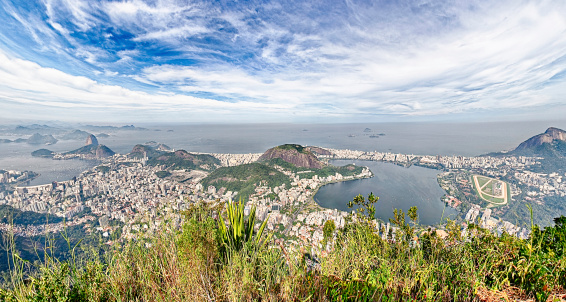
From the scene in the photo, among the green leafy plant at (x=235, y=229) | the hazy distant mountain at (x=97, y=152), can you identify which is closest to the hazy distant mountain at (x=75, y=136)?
the hazy distant mountain at (x=97, y=152)

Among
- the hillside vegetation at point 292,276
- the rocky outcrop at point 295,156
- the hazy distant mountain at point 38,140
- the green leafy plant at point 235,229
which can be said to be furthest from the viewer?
the hazy distant mountain at point 38,140

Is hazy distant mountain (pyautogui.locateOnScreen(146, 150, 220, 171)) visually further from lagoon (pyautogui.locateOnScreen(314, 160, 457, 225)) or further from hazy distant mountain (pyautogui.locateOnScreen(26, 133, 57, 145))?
hazy distant mountain (pyautogui.locateOnScreen(26, 133, 57, 145))

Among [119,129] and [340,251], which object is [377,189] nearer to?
[340,251]

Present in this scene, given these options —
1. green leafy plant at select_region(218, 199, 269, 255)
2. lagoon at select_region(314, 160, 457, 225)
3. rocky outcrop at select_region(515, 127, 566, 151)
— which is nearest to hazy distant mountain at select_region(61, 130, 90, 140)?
lagoon at select_region(314, 160, 457, 225)

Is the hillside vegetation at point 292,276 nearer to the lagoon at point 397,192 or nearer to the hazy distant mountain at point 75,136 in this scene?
the lagoon at point 397,192

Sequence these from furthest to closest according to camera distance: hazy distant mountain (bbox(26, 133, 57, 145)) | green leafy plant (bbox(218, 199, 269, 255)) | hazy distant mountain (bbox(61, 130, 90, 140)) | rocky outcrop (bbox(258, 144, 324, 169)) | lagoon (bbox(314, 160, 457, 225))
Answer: hazy distant mountain (bbox(61, 130, 90, 140)) < hazy distant mountain (bbox(26, 133, 57, 145)) < rocky outcrop (bbox(258, 144, 324, 169)) < lagoon (bbox(314, 160, 457, 225)) < green leafy plant (bbox(218, 199, 269, 255))

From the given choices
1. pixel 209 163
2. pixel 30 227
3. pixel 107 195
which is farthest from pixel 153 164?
pixel 30 227
